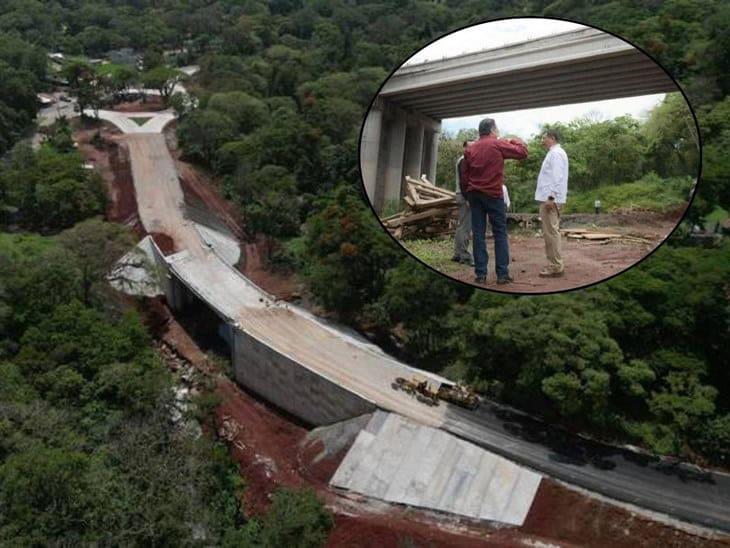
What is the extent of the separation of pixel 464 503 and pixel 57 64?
48176 mm

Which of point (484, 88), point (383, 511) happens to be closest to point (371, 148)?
point (484, 88)

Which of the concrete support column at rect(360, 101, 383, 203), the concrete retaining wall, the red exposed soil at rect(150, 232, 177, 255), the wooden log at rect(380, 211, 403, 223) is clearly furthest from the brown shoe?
the red exposed soil at rect(150, 232, 177, 255)

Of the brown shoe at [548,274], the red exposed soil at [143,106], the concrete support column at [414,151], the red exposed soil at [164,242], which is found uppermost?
the concrete support column at [414,151]

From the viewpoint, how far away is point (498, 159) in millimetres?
3645

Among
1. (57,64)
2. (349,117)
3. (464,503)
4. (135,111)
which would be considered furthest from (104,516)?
(57,64)

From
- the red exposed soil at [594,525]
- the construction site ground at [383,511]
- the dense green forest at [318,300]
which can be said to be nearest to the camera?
the dense green forest at [318,300]

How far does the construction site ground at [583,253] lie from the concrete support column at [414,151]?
0.68 metres

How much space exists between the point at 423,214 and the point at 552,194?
80 centimetres

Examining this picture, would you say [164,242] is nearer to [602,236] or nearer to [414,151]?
[414,151]

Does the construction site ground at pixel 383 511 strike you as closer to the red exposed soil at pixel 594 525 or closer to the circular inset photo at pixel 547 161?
the red exposed soil at pixel 594 525

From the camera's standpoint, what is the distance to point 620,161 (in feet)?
12.9

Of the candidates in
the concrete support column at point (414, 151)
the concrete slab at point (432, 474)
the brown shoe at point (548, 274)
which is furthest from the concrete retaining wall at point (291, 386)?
the brown shoe at point (548, 274)

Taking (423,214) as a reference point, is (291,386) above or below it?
below

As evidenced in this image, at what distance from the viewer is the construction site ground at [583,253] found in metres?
3.63
